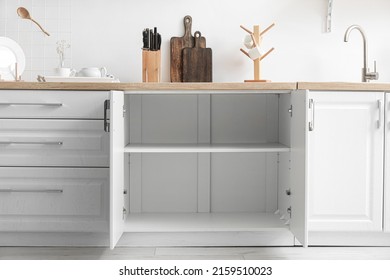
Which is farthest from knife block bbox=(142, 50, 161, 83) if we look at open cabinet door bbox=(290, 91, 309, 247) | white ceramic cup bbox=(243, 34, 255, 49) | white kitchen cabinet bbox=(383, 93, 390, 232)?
white kitchen cabinet bbox=(383, 93, 390, 232)

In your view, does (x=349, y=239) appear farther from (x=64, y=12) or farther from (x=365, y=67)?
(x=64, y=12)

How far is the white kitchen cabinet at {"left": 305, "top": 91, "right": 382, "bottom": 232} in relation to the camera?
2.31 m

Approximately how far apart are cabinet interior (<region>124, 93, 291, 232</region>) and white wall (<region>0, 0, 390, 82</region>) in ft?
0.55

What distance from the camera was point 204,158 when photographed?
2768 mm

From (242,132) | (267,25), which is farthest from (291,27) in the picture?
(242,132)

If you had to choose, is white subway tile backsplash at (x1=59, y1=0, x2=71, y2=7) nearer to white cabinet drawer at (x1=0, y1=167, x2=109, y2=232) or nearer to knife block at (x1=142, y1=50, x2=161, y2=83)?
knife block at (x1=142, y1=50, x2=161, y2=83)

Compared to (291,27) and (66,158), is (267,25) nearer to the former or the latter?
(291,27)

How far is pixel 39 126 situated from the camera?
2318 mm

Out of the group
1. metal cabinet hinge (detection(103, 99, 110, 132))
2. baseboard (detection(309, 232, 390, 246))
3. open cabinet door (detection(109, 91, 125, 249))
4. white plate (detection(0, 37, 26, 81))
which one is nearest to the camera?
open cabinet door (detection(109, 91, 125, 249))

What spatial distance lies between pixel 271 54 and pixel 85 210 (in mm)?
1296

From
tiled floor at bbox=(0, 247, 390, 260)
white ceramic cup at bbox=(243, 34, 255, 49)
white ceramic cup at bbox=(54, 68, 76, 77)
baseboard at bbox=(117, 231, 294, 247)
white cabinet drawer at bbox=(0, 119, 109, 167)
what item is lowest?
A: tiled floor at bbox=(0, 247, 390, 260)

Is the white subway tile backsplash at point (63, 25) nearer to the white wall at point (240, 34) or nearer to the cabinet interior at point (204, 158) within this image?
the white wall at point (240, 34)

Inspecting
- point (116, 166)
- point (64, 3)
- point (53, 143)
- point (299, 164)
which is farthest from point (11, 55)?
point (299, 164)

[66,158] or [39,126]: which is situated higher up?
[39,126]
